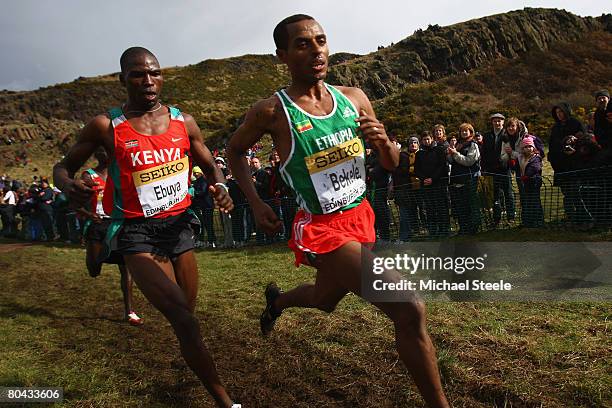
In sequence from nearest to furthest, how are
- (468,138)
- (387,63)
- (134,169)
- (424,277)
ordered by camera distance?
1. (134,169)
2. (424,277)
3. (468,138)
4. (387,63)

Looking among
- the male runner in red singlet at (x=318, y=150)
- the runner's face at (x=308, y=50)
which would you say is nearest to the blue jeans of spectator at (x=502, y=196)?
the male runner in red singlet at (x=318, y=150)

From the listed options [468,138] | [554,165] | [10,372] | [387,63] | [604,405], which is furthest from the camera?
[387,63]

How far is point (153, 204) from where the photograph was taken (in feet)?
12.4

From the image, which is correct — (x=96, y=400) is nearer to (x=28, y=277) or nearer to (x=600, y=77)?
(x=28, y=277)

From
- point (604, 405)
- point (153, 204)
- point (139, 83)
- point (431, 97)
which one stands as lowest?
point (604, 405)

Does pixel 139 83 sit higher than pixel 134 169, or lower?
higher

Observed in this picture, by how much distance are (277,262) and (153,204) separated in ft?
18.7

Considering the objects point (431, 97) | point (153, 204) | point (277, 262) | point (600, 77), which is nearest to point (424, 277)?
point (277, 262)

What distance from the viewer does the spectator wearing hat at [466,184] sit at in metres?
9.05

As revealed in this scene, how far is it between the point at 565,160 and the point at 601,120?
81cm

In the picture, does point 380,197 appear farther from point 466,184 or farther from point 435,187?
point 466,184

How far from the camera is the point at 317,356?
434 centimetres

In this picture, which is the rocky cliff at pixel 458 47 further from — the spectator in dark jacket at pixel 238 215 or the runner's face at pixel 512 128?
the runner's face at pixel 512 128

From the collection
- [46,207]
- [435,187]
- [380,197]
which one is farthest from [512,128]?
[46,207]
